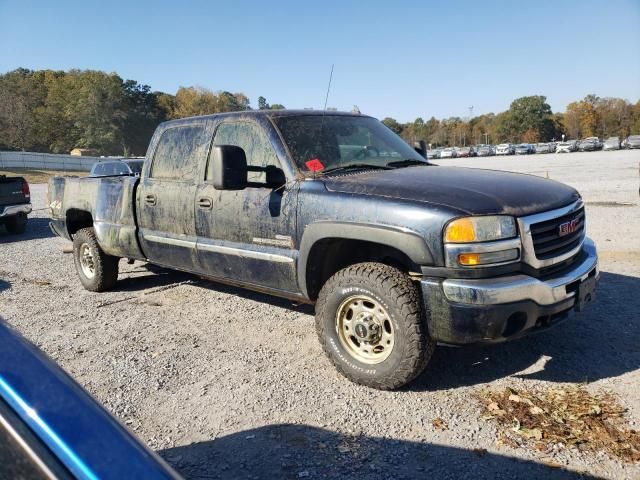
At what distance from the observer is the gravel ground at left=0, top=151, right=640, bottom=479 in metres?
2.68

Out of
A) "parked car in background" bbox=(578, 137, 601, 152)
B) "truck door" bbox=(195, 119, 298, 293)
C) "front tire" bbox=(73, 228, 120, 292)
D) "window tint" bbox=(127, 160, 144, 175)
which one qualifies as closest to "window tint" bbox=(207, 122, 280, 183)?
"truck door" bbox=(195, 119, 298, 293)

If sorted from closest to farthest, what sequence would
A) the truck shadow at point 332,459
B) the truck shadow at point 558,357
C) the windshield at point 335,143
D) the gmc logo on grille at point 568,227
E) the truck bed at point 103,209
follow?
1. the truck shadow at point 332,459
2. the gmc logo on grille at point 568,227
3. the truck shadow at point 558,357
4. the windshield at point 335,143
5. the truck bed at point 103,209

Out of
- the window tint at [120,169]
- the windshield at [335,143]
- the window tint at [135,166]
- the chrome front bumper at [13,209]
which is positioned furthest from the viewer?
the window tint at [135,166]

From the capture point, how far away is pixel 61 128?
77.5 m

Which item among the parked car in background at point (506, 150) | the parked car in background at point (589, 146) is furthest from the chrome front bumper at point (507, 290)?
the parked car in background at point (506, 150)

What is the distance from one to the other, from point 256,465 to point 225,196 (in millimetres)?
2286

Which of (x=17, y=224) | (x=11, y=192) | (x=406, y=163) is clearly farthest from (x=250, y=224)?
(x=17, y=224)

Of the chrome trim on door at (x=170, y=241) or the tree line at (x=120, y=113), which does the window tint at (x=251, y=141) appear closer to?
the chrome trim on door at (x=170, y=241)

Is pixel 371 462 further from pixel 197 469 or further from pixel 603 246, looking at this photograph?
pixel 603 246

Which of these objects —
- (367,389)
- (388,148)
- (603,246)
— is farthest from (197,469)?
(603,246)

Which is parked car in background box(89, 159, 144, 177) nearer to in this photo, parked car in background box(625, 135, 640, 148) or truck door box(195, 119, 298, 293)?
truck door box(195, 119, 298, 293)

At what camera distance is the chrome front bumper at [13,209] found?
10867 mm

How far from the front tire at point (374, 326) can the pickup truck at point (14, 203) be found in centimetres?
999

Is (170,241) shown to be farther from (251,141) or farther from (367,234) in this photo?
(367,234)
